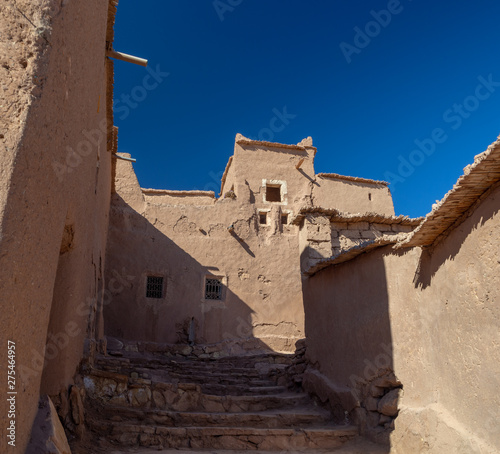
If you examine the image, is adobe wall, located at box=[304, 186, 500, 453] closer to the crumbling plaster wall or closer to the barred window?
the barred window

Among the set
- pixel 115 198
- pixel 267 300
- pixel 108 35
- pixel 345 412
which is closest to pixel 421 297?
pixel 345 412

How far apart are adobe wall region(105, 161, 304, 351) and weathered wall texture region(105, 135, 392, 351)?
3 cm

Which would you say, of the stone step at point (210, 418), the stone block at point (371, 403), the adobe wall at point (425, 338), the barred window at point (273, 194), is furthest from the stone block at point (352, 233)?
the barred window at point (273, 194)

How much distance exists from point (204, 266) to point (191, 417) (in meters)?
7.57

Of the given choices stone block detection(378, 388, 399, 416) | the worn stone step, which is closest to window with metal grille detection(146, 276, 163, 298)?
the worn stone step

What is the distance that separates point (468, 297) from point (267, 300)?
9.76 m

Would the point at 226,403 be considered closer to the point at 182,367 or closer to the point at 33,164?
the point at 182,367

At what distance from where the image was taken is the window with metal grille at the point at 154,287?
→ 41.7 ft

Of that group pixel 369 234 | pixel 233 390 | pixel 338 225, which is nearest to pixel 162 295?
pixel 233 390

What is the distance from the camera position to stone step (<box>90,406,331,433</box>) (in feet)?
17.9

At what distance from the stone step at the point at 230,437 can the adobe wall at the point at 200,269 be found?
7010mm

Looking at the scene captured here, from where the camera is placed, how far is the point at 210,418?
5.80 metres

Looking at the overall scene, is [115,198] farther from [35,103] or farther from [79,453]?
[35,103]

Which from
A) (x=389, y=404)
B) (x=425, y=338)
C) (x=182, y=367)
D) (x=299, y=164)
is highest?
(x=299, y=164)
